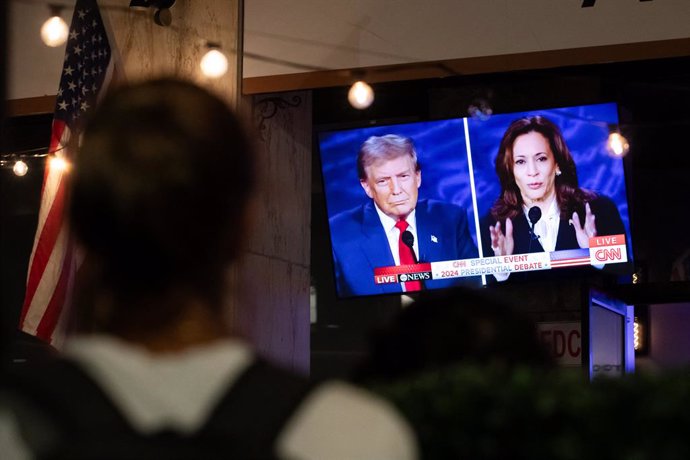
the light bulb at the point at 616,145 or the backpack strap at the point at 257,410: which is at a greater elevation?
the light bulb at the point at 616,145

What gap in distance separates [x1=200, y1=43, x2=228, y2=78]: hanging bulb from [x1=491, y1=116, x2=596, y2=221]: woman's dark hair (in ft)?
7.14

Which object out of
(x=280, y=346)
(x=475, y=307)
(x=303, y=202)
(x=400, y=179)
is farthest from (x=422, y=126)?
(x=475, y=307)

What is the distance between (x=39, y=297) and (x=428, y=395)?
6019 mm

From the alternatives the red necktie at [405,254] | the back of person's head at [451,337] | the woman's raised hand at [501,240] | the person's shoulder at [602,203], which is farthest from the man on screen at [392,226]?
the back of person's head at [451,337]

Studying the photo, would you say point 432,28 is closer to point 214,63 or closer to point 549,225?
point 214,63

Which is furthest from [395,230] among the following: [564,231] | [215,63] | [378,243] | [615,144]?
[215,63]

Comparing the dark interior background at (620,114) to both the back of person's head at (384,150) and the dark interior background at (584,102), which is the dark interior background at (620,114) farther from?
the back of person's head at (384,150)

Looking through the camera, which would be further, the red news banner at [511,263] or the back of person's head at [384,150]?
the back of person's head at [384,150]

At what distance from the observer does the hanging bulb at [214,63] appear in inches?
277

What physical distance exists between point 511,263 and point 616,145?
1128 millimetres

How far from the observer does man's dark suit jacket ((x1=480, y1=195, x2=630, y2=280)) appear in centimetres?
775

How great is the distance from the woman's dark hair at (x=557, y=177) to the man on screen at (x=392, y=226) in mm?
345

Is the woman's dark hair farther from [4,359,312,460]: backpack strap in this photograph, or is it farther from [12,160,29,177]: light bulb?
[4,359,312,460]: backpack strap

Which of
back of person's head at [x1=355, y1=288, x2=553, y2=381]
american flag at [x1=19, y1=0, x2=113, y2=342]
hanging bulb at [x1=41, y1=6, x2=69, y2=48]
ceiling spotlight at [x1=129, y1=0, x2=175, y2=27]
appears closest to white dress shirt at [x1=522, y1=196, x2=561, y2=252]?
ceiling spotlight at [x1=129, y1=0, x2=175, y2=27]
